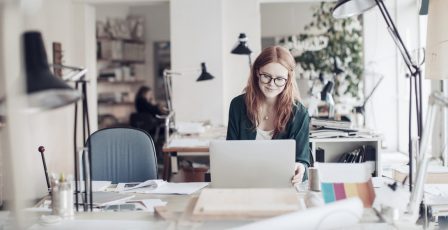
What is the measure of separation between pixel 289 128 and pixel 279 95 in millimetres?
168

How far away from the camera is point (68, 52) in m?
6.29

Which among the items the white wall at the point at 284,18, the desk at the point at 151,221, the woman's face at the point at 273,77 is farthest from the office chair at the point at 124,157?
the white wall at the point at 284,18

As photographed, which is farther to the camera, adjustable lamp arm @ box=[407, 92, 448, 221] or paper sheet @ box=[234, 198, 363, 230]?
adjustable lamp arm @ box=[407, 92, 448, 221]

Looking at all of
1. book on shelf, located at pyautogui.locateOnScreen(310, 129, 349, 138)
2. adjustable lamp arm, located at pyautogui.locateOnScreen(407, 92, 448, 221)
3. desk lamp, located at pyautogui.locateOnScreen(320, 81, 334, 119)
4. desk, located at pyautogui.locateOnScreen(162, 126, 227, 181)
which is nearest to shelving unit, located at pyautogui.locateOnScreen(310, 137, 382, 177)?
book on shelf, located at pyautogui.locateOnScreen(310, 129, 349, 138)

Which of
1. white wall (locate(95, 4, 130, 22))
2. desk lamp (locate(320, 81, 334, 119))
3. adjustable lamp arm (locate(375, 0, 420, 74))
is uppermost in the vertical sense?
white wall (locate(95, 4, 130, 22))

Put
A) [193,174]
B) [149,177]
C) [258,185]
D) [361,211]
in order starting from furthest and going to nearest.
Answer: [193,174], [149,177], [258,185], [361,211]

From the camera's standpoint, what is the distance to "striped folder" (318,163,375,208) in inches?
70.6

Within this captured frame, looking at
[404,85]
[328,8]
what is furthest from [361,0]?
[328,8]

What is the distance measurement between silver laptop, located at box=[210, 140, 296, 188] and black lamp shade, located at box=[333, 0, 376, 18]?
0.67 metres

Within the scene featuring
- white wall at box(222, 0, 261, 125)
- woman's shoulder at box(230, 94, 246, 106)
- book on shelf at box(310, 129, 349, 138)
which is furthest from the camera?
white wall at box(222, 0, 261, 125)

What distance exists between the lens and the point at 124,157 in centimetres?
293

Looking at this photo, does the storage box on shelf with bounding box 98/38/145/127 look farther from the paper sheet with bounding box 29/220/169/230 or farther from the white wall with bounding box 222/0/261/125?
the paper sheet with bounding box 29/220/169/230

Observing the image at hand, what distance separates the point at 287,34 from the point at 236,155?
18.7 feet

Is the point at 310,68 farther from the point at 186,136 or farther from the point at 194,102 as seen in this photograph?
the point at 186,136
